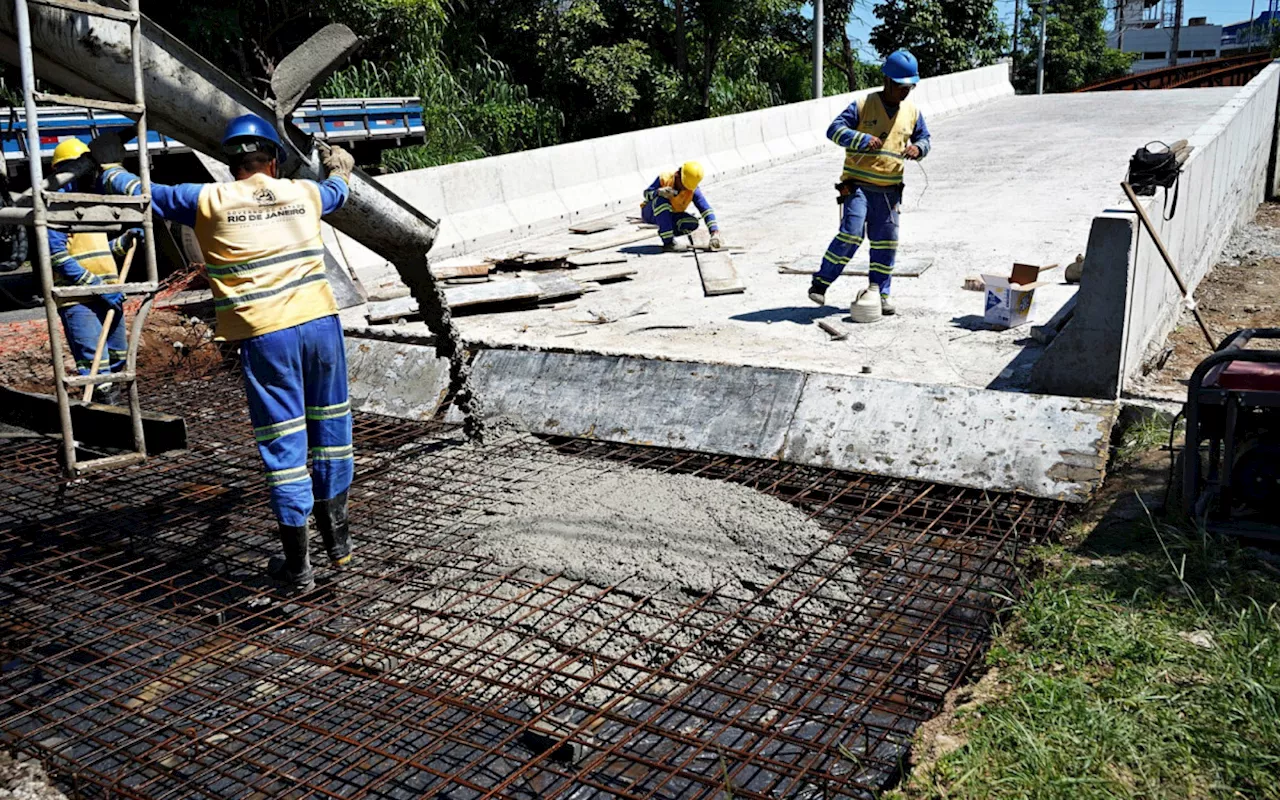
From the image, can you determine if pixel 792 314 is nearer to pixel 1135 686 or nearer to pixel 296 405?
pixel 296 405

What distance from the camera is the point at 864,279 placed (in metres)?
8.80

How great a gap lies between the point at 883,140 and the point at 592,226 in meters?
5.33

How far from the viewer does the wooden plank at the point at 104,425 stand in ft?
14.3

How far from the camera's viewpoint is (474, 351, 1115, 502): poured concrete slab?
500cm

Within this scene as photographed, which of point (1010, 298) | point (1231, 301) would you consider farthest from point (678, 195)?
point (1231, 301)

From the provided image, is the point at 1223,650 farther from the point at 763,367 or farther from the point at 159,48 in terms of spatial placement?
the point at 159,48

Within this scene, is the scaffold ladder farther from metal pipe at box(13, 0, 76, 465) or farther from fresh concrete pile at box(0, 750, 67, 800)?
fresh concrete pile at box(0, 750, 67, 800)

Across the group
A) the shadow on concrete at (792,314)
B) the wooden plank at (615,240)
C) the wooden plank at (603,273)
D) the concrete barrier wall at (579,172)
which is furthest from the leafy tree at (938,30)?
the shadow on concrete at (792,314)

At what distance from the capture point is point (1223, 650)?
3367 mm

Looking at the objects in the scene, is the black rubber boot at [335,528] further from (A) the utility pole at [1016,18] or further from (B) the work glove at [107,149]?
(A) the utility pole at [1016,18]

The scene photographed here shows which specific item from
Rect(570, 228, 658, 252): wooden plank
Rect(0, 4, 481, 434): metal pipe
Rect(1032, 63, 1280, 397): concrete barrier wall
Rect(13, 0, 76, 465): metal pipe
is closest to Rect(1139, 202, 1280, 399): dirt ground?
Rect(1032, 63, 1280, 397): concrete barrier wall

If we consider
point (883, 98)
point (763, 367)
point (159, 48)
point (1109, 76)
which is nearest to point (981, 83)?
point (883, 98)

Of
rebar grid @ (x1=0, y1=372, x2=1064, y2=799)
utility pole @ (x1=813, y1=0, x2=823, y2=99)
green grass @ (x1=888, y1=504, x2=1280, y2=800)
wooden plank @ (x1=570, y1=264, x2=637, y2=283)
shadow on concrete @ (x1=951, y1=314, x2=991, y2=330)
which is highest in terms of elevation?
utility pole @ (x1=813, y1=0, x2=823, y2=99)

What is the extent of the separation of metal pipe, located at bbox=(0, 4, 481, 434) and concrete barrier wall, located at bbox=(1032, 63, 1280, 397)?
3.38 m
